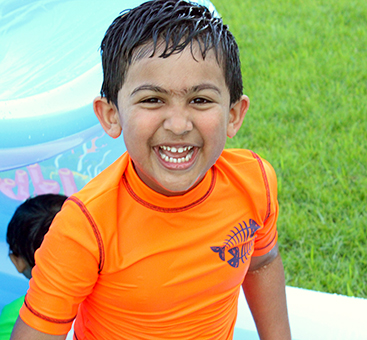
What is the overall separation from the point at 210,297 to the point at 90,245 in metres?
0.35

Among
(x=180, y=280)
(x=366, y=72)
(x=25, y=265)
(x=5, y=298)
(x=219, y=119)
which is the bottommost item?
(x=366, y=72)

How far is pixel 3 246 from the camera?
7.41 feet

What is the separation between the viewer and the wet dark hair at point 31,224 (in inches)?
75.6

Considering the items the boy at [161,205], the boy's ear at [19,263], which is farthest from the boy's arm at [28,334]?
the boy's ear at [19,263]

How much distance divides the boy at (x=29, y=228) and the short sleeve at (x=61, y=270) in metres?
0.86

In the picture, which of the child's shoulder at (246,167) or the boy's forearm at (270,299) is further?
the boy's forearm at (270,299)

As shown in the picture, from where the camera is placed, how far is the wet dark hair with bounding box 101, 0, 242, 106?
983 millimetres

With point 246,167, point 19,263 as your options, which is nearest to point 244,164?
point 246,167

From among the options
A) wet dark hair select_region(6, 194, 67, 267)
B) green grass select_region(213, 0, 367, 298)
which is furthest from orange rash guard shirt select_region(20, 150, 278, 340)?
green grass select_region(213, 0, 367, 298)

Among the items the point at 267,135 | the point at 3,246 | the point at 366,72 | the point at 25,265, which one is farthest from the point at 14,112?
the point at 366,72

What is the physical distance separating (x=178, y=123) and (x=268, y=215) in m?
0.45

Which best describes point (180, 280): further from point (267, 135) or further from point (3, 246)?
point (267, 135)

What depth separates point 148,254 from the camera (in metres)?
1.11

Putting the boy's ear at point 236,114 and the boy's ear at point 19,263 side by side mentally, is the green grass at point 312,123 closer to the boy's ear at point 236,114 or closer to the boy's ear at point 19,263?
the boy's ear at point 19,263
